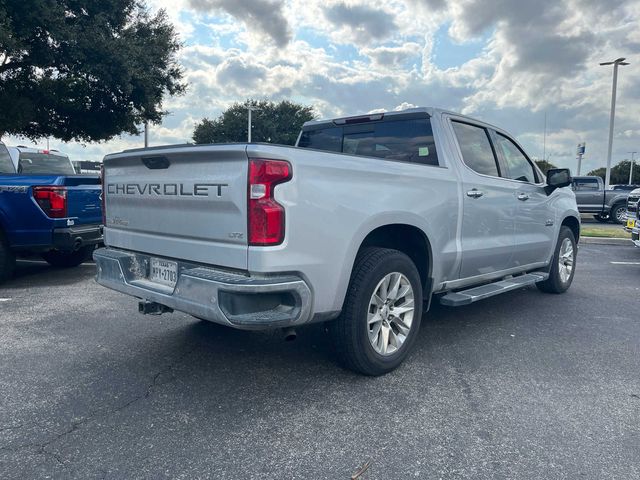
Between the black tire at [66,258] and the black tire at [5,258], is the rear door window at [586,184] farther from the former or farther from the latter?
the black tire at [5,258]

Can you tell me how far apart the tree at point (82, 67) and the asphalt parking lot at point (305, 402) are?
37.5 feet

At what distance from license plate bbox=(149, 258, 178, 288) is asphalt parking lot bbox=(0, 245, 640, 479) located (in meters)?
0.69

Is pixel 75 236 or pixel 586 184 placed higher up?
pixel 586 184

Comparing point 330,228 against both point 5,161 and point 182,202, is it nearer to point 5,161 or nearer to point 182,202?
point 182,202

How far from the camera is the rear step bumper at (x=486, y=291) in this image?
3.96m

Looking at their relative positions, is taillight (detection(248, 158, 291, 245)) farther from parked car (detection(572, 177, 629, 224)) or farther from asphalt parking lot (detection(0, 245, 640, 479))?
parked car (detection(572, 177, 629, 224))

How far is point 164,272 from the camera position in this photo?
329cm

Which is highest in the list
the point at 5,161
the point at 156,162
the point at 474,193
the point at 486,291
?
the point at 5,161

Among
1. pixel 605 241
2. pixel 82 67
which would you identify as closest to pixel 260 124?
pixel 82 67

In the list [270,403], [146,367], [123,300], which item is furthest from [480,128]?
[123,300]

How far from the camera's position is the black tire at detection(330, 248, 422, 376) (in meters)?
3.16

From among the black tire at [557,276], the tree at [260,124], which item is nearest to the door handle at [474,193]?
the black tire at [557,276]

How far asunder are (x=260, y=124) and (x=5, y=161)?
44.0 metres

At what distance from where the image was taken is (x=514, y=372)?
→ 356cm
